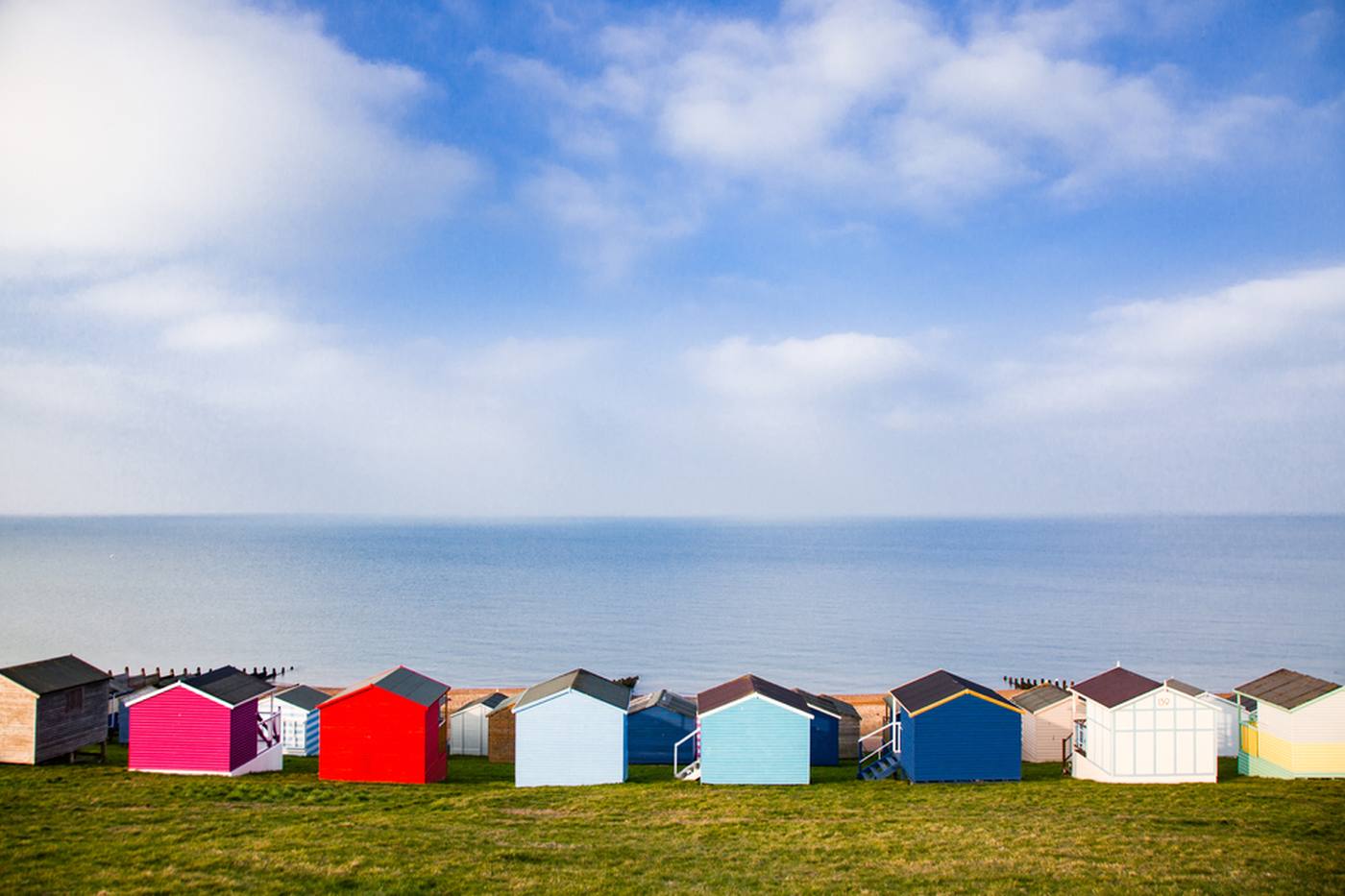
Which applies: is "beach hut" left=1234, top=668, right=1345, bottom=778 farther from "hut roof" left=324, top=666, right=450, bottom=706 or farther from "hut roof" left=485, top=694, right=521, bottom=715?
"hut roof" left=324, top=666, right=450, bottom=706

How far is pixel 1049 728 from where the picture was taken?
34.8 metres

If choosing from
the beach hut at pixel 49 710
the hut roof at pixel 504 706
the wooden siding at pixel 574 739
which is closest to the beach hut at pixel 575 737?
the wooden siding at pixel 574 739

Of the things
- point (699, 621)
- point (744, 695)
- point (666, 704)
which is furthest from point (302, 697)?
point (699, 621)

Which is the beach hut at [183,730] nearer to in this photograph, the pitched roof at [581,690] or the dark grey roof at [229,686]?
the dark grey roof at [229,686]

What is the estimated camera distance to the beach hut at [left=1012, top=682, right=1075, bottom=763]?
34.6 m

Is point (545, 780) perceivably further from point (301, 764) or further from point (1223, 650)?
point (1223, 650)

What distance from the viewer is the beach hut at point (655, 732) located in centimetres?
3459

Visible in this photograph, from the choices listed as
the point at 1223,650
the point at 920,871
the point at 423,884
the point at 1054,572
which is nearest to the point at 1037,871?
the point at 920,871

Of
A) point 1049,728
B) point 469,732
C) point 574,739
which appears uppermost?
point 574,739

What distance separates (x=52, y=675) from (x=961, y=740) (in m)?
29.6

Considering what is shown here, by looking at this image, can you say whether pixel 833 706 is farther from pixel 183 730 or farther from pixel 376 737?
pixel 183 730

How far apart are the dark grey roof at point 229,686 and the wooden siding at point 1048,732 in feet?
93.3

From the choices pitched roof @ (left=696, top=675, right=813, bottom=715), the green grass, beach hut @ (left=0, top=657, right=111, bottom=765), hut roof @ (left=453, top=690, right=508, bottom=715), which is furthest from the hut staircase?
beach hut @ (left=0, top=657, right=111, bottom=765)

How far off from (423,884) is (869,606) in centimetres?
9747
